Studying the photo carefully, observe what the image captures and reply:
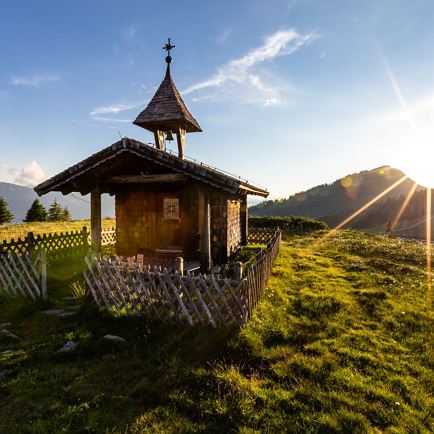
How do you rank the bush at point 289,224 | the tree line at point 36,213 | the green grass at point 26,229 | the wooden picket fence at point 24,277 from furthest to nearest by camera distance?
the tree line at point 36,213
the bush at point 289,224
the green grass at point 26,229
the wooden picket fence at point 24,277

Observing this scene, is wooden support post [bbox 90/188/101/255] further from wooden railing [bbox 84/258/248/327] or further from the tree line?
the tree line

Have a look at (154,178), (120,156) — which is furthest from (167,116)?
(154,178)

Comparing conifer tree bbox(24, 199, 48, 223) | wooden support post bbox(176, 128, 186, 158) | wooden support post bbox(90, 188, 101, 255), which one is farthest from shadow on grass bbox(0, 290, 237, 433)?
conifer tree bbox(24, 199, 48, 223)

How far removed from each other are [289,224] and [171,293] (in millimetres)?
28331

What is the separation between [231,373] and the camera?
5137 millimetres

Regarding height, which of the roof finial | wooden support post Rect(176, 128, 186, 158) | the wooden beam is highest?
the roof finial

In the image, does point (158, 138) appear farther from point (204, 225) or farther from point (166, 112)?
point (204, 225)

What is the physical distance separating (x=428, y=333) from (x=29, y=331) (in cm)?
967

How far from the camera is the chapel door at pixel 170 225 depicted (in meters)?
14.1

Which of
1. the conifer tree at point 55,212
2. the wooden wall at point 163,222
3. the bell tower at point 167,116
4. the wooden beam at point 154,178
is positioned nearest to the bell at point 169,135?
the bell tower at point 167,116

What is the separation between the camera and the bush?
108ft

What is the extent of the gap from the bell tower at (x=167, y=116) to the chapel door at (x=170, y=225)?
10.2 feet

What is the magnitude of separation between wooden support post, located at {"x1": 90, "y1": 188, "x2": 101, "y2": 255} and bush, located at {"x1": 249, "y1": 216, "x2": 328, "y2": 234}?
2288 centimetres

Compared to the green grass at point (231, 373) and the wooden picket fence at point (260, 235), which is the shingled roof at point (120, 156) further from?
the wooden picket fence at point (260, 235)
